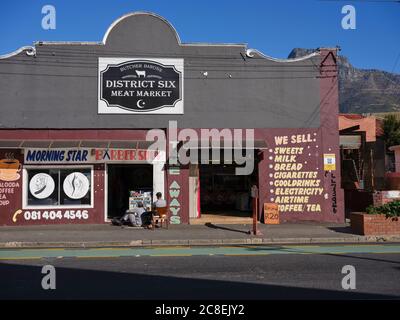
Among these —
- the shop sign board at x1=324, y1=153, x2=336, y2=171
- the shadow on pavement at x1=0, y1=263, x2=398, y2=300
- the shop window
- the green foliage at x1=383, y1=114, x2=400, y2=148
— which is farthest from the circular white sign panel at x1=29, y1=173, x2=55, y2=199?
the green foliage at x1=383, y1=114, x2=400, y2=148

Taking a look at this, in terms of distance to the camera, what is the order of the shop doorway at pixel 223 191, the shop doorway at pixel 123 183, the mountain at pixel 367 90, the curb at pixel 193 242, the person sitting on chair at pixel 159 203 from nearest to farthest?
the curb at pixel 193 242 → the person sitting on chair at pixel 159 203 → the shop doorway at pixel 123 183 → the shop doorway at pixel 223 191 → the mountain at pixel 367 90

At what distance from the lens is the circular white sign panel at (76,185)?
60.1 ft

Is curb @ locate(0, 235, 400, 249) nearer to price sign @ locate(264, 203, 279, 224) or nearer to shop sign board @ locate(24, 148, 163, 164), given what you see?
price sign @ locate(264, 203, 279, 224)

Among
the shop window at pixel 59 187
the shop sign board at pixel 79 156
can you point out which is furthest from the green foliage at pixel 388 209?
the shop window at pixel 59 187

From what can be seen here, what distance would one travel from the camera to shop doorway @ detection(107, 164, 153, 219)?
19141mm

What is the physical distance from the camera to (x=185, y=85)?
61.4 ft

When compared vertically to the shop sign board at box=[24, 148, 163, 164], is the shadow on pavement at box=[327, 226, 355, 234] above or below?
below

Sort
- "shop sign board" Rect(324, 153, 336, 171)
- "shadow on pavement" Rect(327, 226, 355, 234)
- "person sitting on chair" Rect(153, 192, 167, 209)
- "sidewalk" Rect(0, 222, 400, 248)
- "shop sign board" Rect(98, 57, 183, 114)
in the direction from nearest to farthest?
"sidewalk" Rect(0, 222, 400, 248) < "shadow on pavement" Rect(327, 226, 355, 234) < "person sitting on chair" Rect(153, 192, 167, 209) < "shop sign board" Rect(98, 57, 183, 114) < "shop sign board" Rect(324, 153, 336, 171)

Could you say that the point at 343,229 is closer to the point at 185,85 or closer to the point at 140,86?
the point at 185,85

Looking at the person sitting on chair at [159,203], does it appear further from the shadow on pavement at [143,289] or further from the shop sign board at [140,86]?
the shadow on pavement at [143,289]

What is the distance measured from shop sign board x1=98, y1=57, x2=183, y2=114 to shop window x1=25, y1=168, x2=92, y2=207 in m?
2.60

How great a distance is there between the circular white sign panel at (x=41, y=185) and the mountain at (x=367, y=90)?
303ft

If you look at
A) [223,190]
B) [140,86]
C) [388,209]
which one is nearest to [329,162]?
[388,209]
